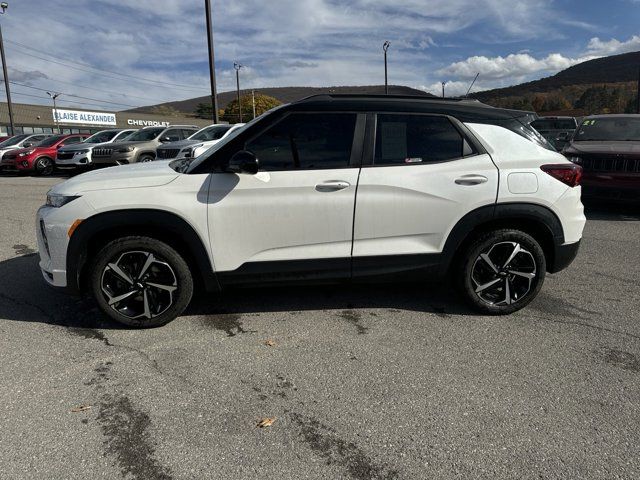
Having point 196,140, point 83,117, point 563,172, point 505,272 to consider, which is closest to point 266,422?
point 505,272

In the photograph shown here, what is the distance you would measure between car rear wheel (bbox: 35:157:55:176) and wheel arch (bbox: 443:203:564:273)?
1774 cm

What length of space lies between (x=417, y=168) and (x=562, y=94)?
95239mm

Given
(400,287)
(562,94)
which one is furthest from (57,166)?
(562,94)

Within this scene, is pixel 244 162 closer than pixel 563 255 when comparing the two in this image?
Yes

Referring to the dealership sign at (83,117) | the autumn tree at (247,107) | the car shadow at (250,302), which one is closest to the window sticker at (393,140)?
the car shadow at (250,302)

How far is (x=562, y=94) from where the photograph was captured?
84.4 metres

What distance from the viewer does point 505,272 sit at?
392cm

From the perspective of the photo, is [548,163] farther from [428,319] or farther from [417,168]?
[428,319]

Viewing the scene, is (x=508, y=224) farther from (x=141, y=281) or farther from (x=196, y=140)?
(x=196, y=140)

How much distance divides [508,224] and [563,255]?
0.56m

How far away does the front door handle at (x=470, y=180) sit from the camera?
12.1 feet

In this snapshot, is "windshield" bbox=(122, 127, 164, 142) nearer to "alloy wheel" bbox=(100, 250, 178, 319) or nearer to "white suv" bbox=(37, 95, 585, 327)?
"white suv" bbox=(37, 95, 585, 327)

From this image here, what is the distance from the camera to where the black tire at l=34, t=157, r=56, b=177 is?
1712 centimetres

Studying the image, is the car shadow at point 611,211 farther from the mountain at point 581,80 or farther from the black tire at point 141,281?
the mountain at point 581,80
